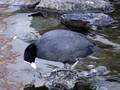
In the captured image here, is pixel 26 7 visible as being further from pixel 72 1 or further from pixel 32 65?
pixel 32 65

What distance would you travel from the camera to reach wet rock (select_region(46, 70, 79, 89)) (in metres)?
4.01

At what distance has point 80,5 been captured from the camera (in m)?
8.16

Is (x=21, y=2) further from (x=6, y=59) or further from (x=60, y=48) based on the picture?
(x=60, y=48)

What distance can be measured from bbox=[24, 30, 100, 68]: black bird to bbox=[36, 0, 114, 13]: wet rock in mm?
3770

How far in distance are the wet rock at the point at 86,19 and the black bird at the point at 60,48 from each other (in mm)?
2491

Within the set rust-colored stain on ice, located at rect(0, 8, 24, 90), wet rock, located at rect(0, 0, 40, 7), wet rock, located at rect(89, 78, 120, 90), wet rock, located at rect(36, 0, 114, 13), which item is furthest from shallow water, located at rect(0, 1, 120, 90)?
wet rock, located at rect(0, 0, 40, 7)

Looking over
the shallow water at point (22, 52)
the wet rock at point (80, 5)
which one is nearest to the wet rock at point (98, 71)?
the shallow water at point (22, 52)

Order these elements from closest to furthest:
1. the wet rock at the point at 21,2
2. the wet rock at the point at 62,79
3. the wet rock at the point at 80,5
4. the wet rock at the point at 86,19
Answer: the wet rock at the point at 62,79
the wet rock at the point at 86,19
the wet rock at the point at 80,5
the wet rock at the point at 21,2

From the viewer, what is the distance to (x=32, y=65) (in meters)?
4.45

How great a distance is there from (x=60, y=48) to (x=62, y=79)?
54 cm

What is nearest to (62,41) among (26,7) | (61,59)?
(61,59)

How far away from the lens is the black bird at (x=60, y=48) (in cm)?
432

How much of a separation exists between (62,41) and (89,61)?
32.1 inches

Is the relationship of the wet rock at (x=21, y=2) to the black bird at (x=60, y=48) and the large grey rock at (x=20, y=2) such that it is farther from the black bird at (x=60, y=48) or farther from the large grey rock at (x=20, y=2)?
the black bird at (x=60, y=48)
